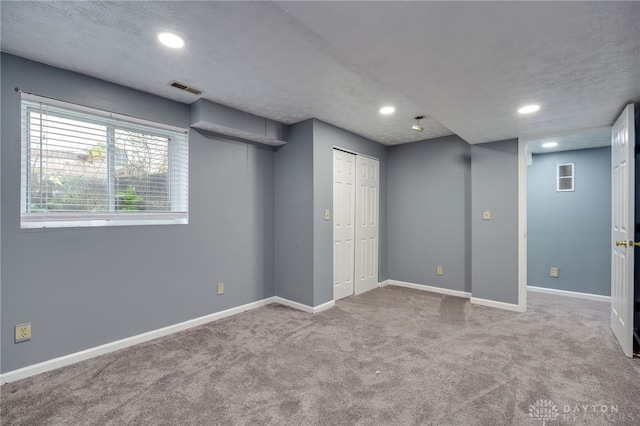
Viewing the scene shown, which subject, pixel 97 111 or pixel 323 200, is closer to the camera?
pixel 97 111

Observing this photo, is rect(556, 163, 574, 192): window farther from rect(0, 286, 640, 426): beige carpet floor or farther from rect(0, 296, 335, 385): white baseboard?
rect(0, 296, 335, 385): white baseboard

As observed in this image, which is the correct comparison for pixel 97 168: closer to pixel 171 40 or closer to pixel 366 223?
pixel 171 40

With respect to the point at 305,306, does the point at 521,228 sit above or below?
above

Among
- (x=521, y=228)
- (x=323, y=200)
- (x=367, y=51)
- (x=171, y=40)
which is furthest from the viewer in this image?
(x=323, y=200)

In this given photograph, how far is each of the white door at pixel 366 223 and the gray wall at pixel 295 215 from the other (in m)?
1.06

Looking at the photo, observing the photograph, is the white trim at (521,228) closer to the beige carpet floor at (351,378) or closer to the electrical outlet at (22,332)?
the beige carpet floor at (351,378)

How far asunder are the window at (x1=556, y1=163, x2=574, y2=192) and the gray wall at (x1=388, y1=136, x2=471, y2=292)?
1.54 meters

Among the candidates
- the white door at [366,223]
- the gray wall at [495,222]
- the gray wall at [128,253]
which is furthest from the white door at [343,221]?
the gray wall at [495,222]

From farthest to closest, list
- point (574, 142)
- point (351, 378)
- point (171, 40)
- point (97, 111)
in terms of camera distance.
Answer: point (574, 142) < point (97, 111) < point (351, 378) < point (171, 40)

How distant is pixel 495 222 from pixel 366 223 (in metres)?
1.75

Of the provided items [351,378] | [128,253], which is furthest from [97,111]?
[351,378]

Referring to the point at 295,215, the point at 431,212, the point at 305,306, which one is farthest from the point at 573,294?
the point at 295,215

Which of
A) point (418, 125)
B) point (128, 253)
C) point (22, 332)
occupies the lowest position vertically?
point (22, 332)

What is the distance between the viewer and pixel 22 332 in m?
2.26
